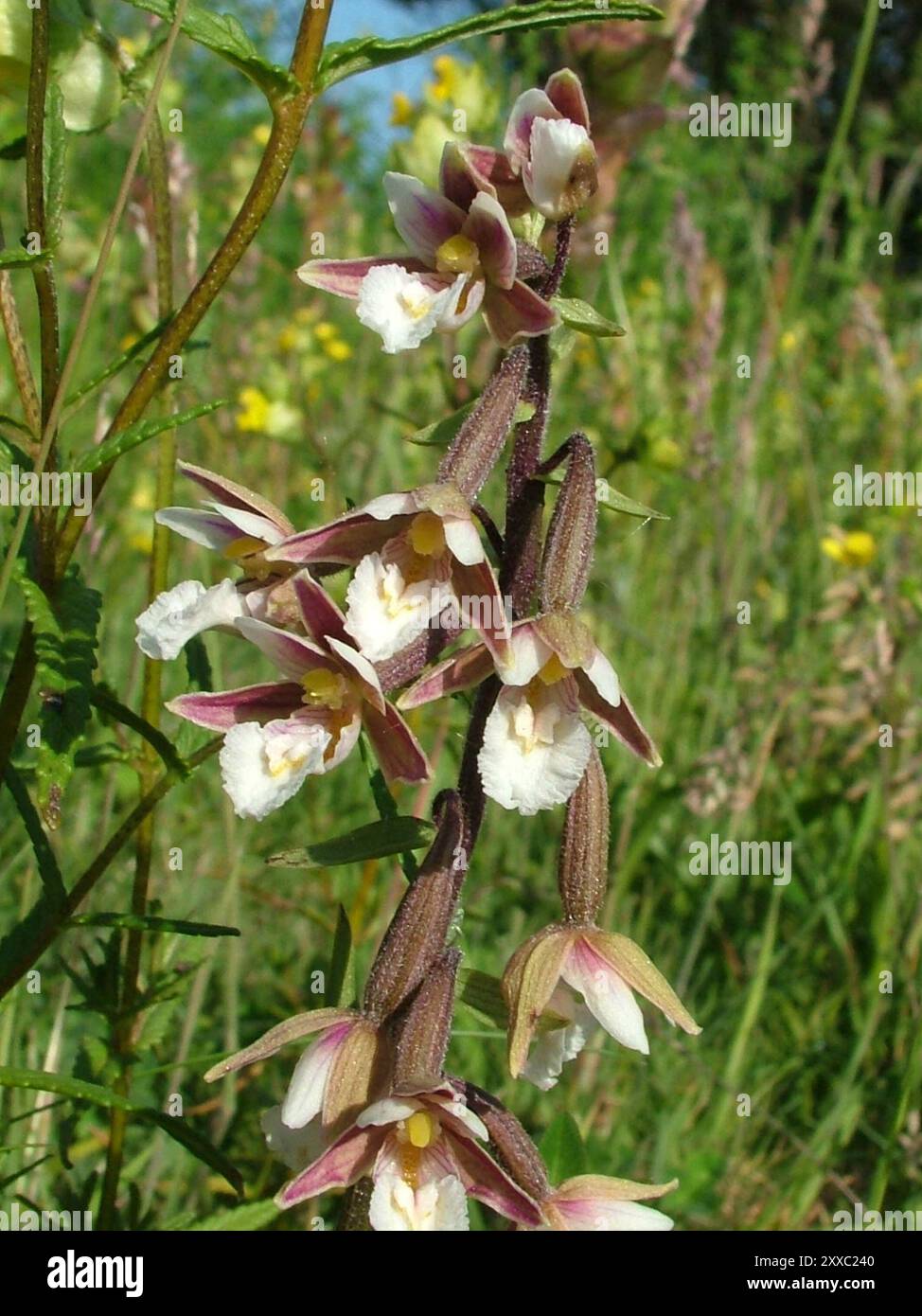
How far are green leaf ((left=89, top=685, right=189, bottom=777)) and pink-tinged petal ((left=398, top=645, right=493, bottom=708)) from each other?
0.26 meters

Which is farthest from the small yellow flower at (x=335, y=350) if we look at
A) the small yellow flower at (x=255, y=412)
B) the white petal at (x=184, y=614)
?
the white petal at (x=184, y=614)

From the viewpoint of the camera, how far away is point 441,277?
1158mm

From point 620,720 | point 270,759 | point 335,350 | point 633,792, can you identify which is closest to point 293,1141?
point 270,759

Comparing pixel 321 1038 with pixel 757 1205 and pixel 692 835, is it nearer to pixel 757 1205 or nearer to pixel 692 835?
pixel 757 1205

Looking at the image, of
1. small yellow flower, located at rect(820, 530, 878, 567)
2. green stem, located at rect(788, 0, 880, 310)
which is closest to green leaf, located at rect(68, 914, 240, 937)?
green stem, located at rect(788, 0, 880, 310)

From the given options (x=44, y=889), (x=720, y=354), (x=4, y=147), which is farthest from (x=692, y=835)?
(x=720, y=354)

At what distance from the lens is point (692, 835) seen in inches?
103

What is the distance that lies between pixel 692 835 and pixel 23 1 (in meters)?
1.86

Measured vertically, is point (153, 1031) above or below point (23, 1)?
below

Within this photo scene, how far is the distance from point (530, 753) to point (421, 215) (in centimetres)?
46

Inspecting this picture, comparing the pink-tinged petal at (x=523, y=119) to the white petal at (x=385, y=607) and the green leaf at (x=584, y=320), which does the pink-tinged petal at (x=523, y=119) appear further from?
the white petal at (x=385, y=607)

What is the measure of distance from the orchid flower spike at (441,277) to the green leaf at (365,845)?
1.30 ft

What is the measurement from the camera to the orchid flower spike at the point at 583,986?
1084 mm

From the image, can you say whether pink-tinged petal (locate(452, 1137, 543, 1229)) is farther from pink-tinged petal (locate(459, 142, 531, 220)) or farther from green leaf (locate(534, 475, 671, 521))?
pink-tinged petal (locate(459, 142, 531, 220))
